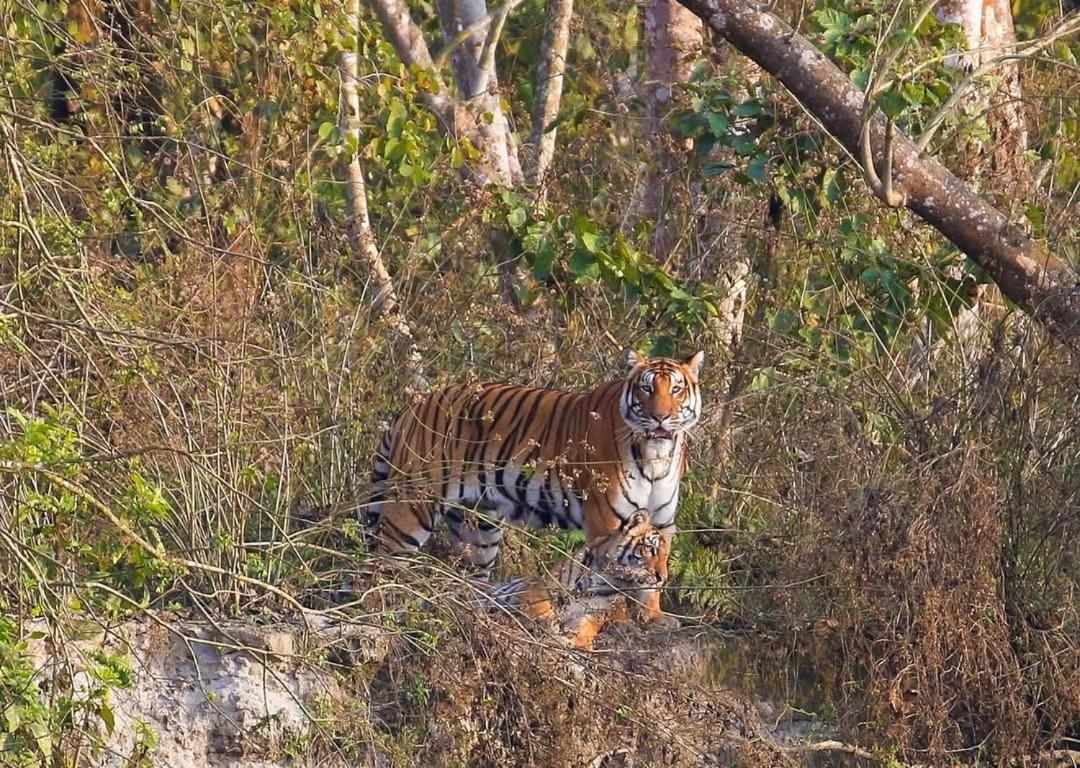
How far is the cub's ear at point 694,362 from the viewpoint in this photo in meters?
7.76

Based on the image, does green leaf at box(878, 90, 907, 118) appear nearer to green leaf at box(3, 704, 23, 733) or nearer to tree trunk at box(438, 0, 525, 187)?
tree trunk at box(438, 0, 525, 187)

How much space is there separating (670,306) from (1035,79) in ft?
8.27

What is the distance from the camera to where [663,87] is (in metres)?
9.74

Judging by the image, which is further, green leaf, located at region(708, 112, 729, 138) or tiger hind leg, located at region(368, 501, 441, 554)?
green leaf, located at region(708, 112, 729, 138)

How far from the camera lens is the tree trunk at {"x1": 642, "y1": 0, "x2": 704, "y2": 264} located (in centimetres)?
922

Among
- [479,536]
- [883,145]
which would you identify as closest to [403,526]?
[479,536]

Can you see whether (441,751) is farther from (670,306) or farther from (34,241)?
(670,306)

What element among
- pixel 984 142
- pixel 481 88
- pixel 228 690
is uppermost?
pixel 481 88

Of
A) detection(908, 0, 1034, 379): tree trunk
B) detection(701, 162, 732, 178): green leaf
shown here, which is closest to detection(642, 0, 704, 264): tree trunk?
detection(701, 162, 732, 178): green leaf

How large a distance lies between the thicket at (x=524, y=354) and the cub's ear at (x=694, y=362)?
310 millimetres

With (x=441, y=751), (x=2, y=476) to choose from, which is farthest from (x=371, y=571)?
(x=2, y=476)

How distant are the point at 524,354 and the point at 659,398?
3.47 ft

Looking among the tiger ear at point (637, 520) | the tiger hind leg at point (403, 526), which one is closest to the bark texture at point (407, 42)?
the tiger hind leg at point (403, 526)

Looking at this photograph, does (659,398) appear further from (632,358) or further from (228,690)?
(228,690)
